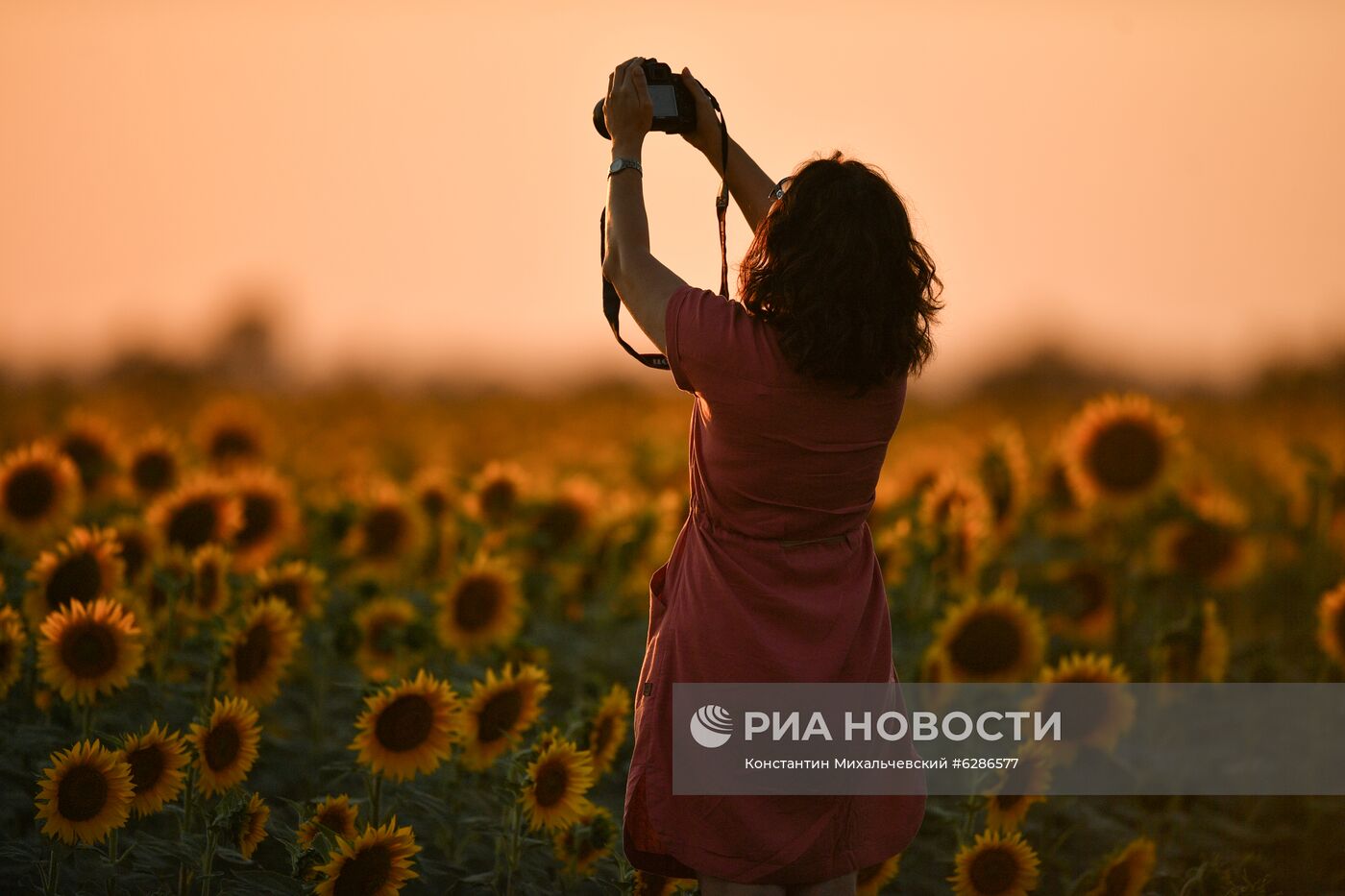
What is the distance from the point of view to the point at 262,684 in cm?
393

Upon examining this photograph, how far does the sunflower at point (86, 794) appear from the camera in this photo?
9.94 ft

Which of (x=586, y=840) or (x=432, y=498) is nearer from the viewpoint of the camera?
(x=586, y=840)

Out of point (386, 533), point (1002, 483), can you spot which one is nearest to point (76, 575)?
point (386, 533)

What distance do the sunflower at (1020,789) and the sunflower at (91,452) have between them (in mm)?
3506

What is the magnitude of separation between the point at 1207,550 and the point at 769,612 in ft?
11.3

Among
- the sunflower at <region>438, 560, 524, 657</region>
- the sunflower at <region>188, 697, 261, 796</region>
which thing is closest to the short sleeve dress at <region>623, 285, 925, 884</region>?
the sunflower at <region>188, 697, 261, 796</region>

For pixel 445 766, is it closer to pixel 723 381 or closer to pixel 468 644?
pixel 468 644

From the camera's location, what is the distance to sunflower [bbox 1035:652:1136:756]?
12.9ft

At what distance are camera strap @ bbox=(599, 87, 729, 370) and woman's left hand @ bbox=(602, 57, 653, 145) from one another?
0.15m

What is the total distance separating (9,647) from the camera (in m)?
3.56

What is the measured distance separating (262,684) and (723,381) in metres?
2.06

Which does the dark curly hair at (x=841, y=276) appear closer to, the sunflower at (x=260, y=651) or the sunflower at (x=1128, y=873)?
the sunflower at (x=1128, y=873)

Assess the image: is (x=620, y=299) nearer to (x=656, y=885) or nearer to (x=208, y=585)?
(x=656, y=885)

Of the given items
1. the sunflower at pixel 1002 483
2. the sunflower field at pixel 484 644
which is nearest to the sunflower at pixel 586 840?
the sunflower field at pixel 484 644
